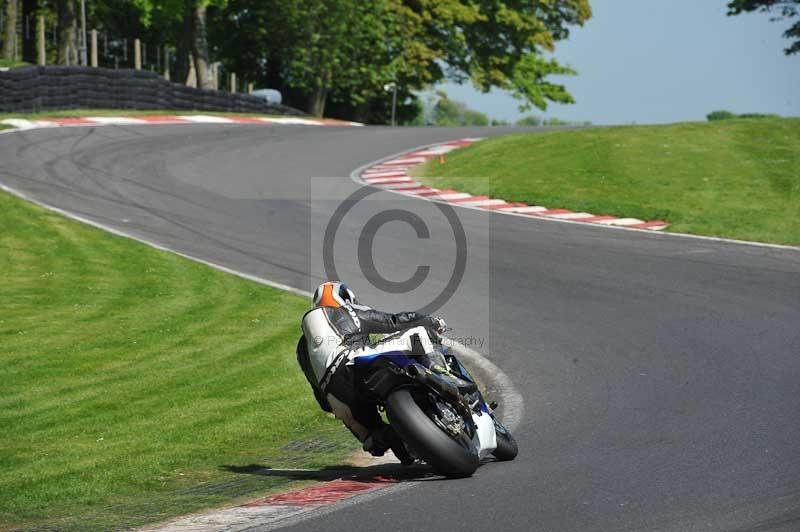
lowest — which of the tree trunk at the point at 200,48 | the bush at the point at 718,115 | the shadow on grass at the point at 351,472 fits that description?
the shadow on grass at the point at 351,472

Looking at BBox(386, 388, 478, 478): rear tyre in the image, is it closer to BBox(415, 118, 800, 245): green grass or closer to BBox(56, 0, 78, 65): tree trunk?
BBox(415, 118, 800, 245): green grass

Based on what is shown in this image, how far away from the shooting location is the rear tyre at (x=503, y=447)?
283 inches

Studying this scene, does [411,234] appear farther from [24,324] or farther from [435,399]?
[435,399]

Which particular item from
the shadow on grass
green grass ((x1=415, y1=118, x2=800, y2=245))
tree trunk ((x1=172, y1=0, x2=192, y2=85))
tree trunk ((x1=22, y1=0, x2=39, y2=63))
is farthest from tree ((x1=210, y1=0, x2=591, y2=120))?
the shadow on grass

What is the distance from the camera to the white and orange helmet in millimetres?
7180

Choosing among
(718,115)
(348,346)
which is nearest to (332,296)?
(348,346)

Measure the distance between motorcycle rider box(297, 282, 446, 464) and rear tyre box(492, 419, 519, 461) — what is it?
0.55 metres

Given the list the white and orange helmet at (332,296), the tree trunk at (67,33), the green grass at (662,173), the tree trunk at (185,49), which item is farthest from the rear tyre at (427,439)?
the tree trunk at (185,49)

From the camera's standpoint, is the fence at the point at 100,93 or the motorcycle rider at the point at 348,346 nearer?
the motorcycle rider at the point at 348,346

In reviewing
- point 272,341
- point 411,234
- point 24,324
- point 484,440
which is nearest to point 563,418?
point 484,440

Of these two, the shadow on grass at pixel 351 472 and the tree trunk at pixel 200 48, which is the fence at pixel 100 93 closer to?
the tree trunk at pixel 200 48

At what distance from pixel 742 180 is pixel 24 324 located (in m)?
14.4

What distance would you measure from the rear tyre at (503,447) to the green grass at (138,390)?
1.32 metres

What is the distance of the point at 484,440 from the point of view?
275 inches
